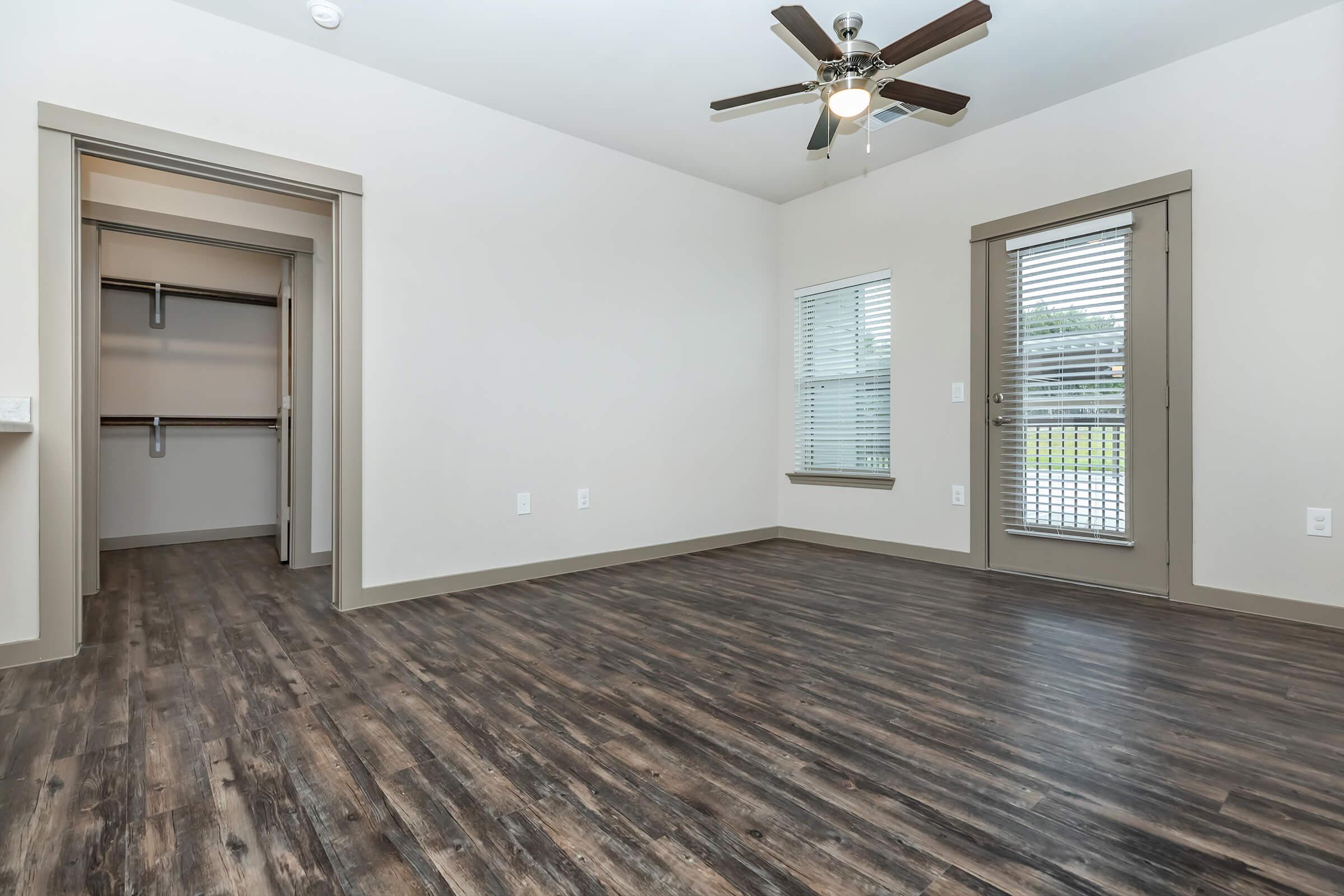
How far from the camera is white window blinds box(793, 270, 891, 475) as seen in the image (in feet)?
14.4

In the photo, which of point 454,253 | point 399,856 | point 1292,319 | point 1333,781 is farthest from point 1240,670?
point 454,253

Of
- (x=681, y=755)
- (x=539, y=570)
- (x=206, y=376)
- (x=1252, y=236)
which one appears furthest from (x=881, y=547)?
(x=206, y=376)

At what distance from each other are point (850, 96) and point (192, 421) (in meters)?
5.17

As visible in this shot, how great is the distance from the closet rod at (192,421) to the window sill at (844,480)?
14.2 ft

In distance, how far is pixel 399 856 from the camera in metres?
1.22

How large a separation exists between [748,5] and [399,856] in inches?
121

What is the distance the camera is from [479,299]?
11.4 ft

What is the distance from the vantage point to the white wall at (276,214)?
11.0ft

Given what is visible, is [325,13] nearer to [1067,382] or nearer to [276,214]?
[276,214]

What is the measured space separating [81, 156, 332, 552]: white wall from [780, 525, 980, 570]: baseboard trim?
3.29 m

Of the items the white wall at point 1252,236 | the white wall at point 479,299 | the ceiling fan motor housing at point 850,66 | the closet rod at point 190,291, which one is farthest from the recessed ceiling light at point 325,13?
the closet rod at point 190,291

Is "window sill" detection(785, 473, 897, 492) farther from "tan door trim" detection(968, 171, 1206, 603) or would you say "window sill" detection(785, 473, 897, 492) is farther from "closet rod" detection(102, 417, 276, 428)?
"closet rod" detection(102, 417, 276, 428)

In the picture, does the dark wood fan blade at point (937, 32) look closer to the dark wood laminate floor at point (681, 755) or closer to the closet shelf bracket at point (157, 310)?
the dark wood laminate floor at point (681, 755)

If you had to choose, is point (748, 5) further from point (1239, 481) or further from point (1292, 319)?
point (1239, 481)
